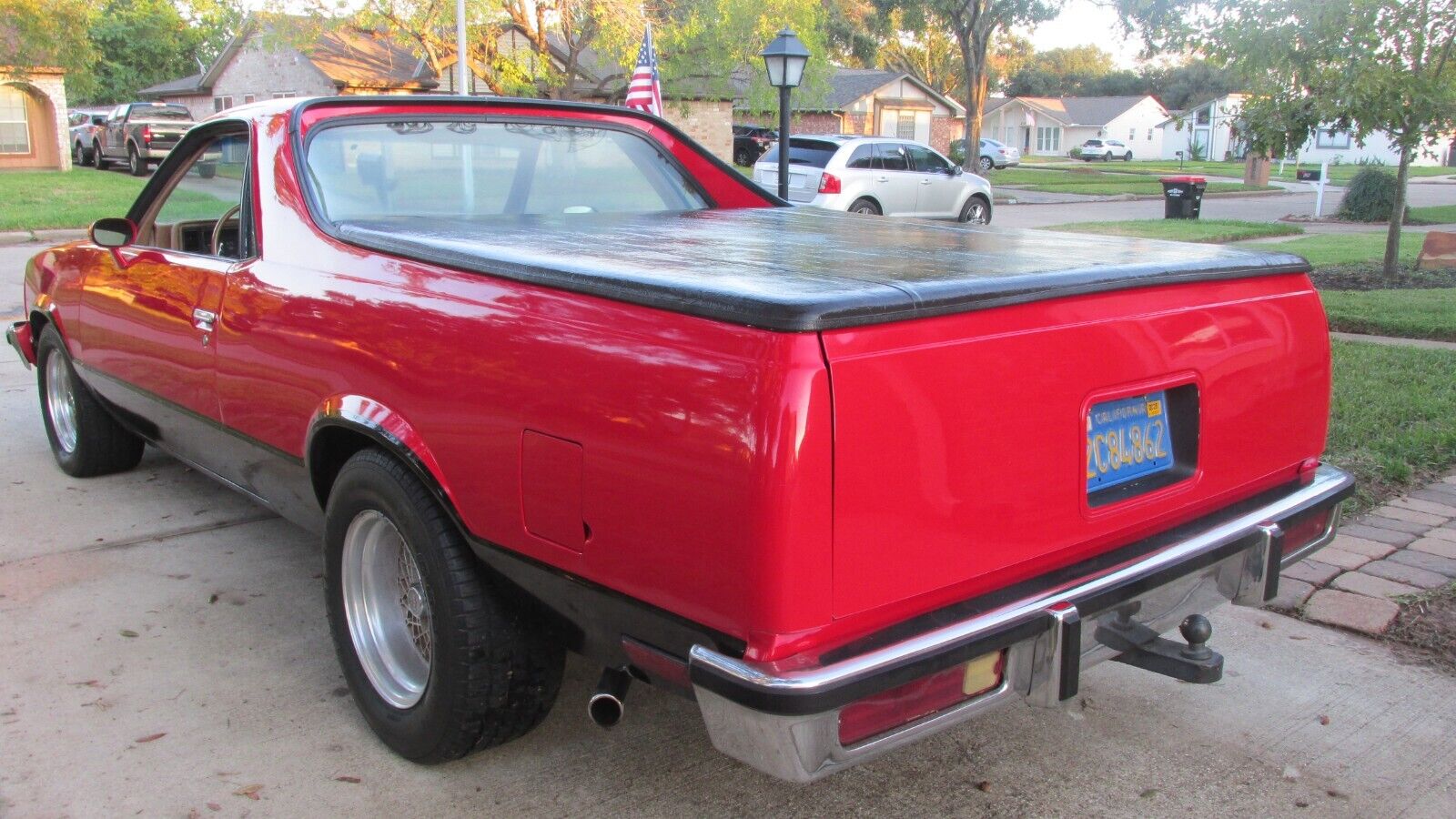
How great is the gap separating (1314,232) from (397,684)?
19.2m

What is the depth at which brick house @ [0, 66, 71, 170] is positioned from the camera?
103 feet

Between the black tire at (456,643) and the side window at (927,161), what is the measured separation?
18453 mm

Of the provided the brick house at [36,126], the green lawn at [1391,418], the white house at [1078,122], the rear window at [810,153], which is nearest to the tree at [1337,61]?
the green lawn at [1391,418]

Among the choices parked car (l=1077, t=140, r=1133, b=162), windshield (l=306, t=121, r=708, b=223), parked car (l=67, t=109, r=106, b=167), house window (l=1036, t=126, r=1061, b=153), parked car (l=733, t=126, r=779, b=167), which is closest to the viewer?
windshield (l=306, t=121, r=708, b=223)

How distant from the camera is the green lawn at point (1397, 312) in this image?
874 centimetres

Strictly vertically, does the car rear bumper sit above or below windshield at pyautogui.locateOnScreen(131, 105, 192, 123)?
below

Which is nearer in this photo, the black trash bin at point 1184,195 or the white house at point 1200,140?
the black trash bin at point 1184,195

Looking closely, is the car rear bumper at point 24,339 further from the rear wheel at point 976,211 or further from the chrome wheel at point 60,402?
the rear wheel at point 976,211

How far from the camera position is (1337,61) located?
10906 millimetres

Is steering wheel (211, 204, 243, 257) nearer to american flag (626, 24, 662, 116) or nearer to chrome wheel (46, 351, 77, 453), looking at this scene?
chrome wheel (46, 351, 77, 453)

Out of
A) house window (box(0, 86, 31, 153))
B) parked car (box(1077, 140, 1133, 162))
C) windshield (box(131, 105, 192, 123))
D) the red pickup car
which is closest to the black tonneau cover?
the red pickup car

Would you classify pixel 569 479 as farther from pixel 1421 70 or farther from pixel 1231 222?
pixel 1231 222

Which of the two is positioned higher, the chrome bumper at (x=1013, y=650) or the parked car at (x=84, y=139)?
the parked car at (x=84, y=139)

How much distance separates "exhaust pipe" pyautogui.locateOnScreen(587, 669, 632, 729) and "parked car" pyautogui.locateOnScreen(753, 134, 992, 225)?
54.6ft
